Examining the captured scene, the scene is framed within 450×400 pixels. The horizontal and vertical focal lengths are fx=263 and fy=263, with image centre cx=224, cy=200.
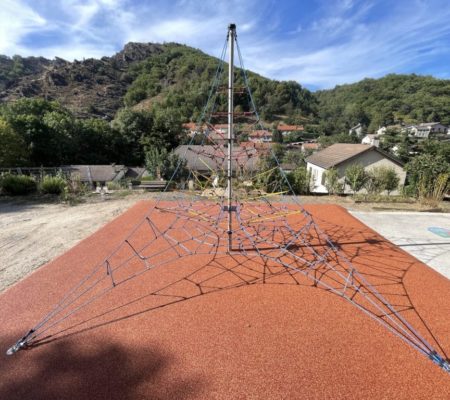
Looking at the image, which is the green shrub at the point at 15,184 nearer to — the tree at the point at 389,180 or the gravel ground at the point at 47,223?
the gravel ground at the point at 47,223

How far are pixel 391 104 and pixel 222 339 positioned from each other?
75127 millimetres

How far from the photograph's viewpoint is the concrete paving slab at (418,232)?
4.36 metres

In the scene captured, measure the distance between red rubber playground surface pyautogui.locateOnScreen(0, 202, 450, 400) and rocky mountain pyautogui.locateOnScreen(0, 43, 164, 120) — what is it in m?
57.2

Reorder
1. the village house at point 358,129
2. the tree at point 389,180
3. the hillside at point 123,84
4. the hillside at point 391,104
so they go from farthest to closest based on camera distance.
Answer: the village house at point 358,129
the hillside at point 391,104
the hillside at point 123,84
the tree at point 389,180

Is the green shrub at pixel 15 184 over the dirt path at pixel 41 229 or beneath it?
over

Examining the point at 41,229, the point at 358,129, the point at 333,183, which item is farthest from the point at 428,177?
the point at 358,129

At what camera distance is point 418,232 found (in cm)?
548

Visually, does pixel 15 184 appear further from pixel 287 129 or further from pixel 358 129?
pixel 358 129

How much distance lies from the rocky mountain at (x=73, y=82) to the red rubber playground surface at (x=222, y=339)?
188 feet

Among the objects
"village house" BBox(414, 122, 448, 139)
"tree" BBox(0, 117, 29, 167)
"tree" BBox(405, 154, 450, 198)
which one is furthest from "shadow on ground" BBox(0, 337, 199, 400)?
"village house" BBox(414, 122, 448, 139)

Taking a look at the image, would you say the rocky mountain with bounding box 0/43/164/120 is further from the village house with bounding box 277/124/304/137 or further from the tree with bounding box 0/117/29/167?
the village house with bounding box 277/124/304/137

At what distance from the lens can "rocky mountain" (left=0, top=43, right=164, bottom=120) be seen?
57406 millimetres

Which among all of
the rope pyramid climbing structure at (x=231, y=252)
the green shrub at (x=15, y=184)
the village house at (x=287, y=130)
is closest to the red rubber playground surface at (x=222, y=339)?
the rope pyramid climbing structure at (x=231, y=252)

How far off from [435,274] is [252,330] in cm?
301
